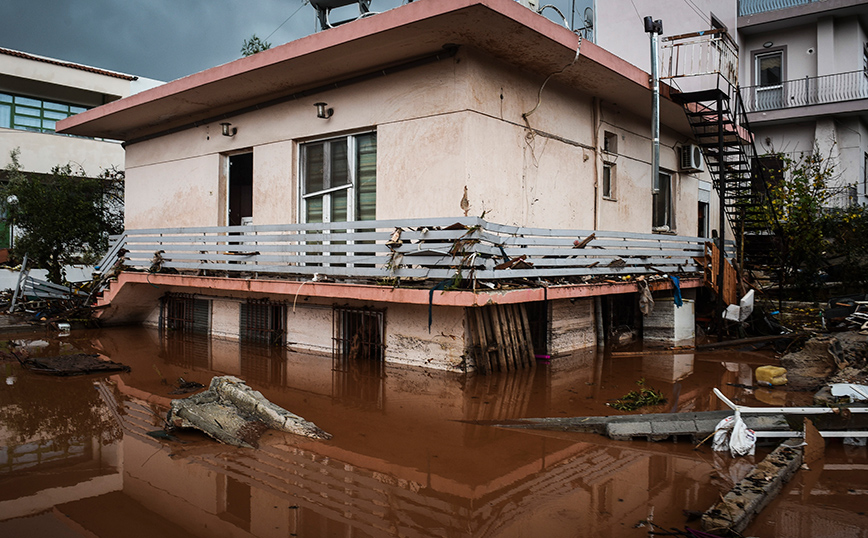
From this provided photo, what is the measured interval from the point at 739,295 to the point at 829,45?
1290cm

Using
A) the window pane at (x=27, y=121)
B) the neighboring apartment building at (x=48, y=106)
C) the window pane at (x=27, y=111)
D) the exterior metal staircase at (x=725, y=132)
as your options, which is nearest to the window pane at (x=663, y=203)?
the exterior metal staircase at (x=725, y=132)

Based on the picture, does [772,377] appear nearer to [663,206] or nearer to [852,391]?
[852,391]

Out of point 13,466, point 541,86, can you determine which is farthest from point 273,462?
point 541,86

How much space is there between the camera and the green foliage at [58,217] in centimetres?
1587

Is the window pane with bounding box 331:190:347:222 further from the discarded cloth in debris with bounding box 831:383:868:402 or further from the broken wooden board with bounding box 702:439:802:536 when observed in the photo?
the discarded cloth in debris with bounding box 831:383:868:402

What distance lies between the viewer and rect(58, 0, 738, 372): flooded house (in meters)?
8.09

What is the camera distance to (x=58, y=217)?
15938 mm

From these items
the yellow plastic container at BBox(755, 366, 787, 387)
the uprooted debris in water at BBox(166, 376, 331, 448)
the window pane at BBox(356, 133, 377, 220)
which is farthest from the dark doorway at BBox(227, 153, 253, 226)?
the yellow plastic container at BBox(755, 366, 787, 387)

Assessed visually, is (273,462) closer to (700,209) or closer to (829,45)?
(700,209)

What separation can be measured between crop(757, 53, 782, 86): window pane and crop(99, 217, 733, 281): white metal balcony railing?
12.8 metres

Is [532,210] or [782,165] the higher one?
[782,165]

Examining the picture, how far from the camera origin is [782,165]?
1989cm

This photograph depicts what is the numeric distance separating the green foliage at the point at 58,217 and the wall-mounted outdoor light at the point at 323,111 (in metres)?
10.1

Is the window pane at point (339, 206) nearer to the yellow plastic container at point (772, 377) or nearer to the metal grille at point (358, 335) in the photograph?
the metal grille at point (358, 335)
